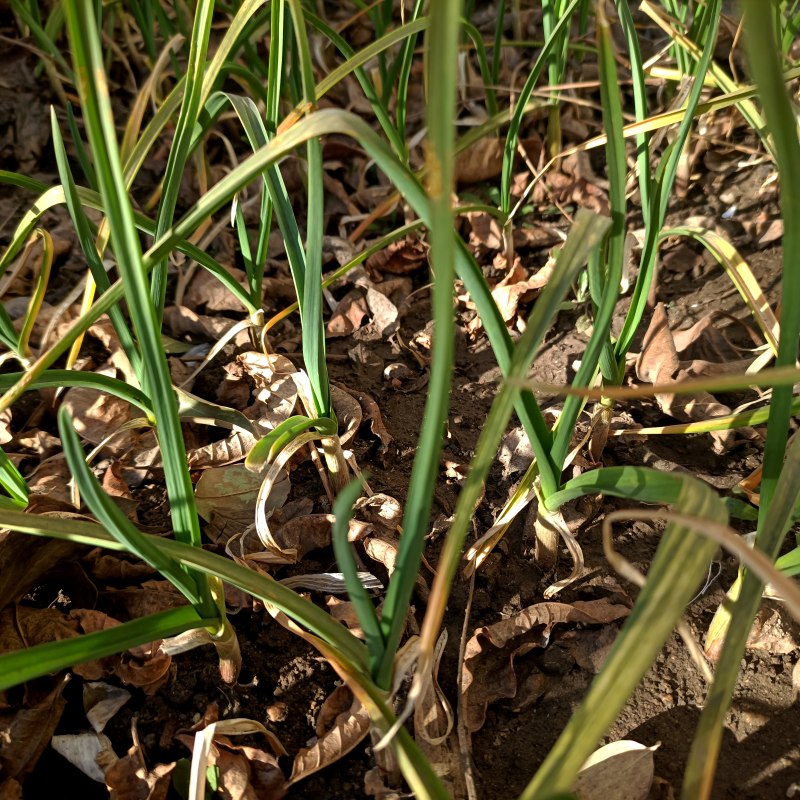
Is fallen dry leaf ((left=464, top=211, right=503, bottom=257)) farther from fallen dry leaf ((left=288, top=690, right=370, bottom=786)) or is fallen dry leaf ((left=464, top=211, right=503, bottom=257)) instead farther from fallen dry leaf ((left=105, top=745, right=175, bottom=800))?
fallen dry leaf ((left=105, top=745, right=175, bottom=800))

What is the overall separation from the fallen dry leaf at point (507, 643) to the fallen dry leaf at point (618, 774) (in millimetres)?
136

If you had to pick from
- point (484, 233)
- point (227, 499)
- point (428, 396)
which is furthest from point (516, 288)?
point (428, 396)

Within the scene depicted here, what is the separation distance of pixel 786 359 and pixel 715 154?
1.24 metres

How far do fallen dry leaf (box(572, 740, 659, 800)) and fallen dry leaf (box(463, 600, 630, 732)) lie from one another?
136mm

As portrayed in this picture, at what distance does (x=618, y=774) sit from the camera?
0.85 m

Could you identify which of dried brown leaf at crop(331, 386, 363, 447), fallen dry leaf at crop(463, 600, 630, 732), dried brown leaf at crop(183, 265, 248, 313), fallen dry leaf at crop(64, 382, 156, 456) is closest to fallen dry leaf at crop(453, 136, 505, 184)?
dried brown leaf at crop(183, 265, 248, 313)

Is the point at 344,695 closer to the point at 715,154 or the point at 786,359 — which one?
the point at 786,359

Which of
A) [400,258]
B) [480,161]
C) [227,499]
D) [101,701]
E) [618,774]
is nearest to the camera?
[618,774]

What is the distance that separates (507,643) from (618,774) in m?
0.21

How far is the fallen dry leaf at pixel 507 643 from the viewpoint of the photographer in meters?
0.95

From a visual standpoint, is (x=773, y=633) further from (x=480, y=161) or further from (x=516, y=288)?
(x=480, y=161)

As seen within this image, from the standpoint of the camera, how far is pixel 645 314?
4.84ft

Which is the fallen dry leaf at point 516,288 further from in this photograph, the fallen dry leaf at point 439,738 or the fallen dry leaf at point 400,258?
the fallen dry leaf at point 439,738

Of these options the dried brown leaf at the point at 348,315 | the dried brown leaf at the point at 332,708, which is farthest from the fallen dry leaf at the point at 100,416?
the dried brown leaf at the point at 332,708
